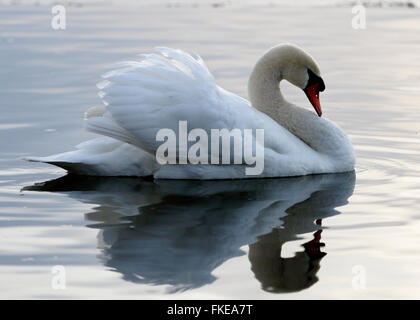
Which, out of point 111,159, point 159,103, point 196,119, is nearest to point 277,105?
point 196,119

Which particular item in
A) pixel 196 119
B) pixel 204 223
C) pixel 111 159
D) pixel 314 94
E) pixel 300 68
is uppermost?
pixel 300 68

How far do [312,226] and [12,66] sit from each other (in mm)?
9422

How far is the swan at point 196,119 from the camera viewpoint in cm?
907

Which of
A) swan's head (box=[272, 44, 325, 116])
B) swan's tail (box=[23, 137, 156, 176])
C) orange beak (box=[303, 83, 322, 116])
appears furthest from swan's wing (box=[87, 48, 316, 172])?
orange beak (box=[303, 83, 322, 116])

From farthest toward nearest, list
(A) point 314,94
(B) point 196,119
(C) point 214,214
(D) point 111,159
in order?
(A) point 314,94
(D) point 111,159
(B) point 196,119
(C) point 214,214

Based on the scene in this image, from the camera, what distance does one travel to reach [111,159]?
948cm

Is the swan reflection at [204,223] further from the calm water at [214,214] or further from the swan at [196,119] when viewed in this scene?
the swan at [196,119]

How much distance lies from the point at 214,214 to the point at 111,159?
1658 mm

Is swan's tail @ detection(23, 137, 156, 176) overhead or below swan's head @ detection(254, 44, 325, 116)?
below

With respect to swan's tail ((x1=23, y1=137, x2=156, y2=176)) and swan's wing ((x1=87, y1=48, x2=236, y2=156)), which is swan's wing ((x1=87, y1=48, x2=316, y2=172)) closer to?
swan's wing ((x1=87, y1=48, x2=236, y2=156))

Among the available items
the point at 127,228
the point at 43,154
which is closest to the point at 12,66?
the point at 43,154

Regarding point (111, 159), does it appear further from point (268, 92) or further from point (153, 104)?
point (268, 92)

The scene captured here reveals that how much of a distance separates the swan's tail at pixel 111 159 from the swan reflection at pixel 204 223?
114 mm

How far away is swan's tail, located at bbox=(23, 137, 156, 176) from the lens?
9.43 m
